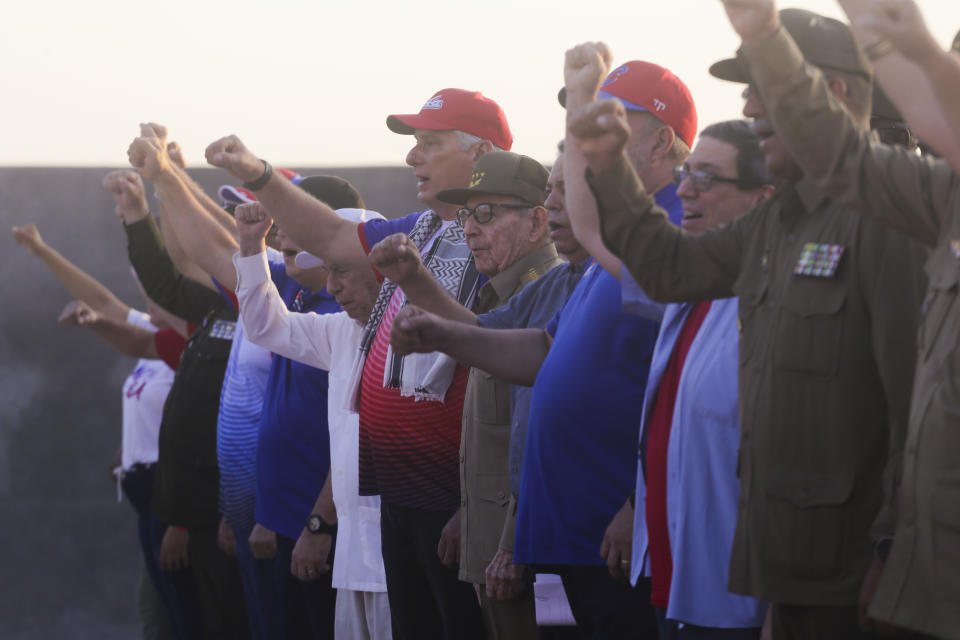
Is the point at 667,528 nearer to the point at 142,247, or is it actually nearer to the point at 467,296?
the point at 467,296

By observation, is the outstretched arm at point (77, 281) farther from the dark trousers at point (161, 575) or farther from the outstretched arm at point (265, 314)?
the outstretched arm at point (265, 314)

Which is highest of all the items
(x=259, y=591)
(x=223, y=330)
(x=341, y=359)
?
(x=341, y=359)

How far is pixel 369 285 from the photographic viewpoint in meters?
4.16

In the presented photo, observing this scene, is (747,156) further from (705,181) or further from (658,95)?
(658,95)

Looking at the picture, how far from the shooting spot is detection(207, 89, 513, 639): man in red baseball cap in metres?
3.72

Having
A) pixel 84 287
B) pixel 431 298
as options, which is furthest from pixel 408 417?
pixel 84 287

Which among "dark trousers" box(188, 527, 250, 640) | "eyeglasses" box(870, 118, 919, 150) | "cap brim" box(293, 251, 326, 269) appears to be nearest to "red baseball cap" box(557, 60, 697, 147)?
"eyeglasses" box(870, 118, 919, 150)

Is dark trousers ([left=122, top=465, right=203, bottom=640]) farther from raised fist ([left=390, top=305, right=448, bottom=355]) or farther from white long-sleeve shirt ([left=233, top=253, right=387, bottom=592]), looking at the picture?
raised fist ([left=390, top=305, right=448, bottom=355])

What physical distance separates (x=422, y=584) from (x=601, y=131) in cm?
203

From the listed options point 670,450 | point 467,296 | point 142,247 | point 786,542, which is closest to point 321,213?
point 467,296

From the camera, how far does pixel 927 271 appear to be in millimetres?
1881

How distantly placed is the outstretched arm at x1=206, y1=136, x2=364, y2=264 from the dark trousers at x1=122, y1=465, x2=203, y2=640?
6.82 ft

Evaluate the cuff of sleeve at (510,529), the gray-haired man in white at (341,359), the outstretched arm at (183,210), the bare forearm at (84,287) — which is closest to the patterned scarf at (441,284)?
the gray-haired man in white at (341,359)

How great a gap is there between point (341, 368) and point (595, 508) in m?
1.46
